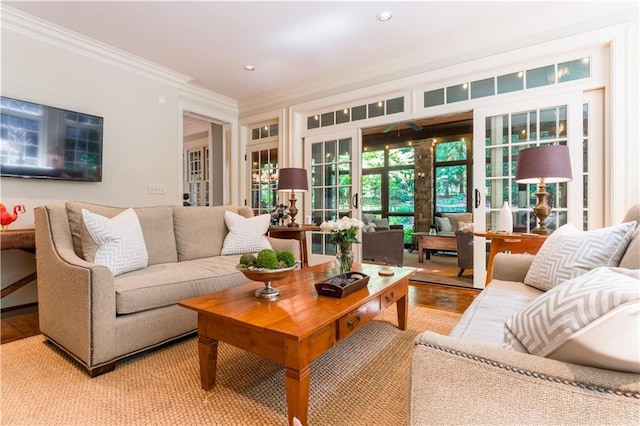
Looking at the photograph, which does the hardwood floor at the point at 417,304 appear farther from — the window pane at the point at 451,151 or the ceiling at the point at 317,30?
the window pane at the point at 451,151

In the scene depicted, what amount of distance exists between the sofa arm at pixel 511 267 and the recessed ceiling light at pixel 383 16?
2361 mm

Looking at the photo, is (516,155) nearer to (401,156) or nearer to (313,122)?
(313,122)

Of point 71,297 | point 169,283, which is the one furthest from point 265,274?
point 71,297

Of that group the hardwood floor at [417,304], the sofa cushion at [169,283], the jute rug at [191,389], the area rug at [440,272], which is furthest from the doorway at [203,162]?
the jute rug at [191,389]

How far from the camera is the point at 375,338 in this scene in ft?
7.02

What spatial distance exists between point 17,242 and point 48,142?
1121mm

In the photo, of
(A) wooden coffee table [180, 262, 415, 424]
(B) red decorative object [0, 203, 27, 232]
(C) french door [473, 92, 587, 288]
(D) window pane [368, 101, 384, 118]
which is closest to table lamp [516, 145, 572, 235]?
(C) french door [473, 92, 587, 288]

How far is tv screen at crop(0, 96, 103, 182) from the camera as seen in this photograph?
2.88m

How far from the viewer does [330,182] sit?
15.3ft

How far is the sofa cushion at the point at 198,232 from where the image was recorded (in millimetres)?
2797

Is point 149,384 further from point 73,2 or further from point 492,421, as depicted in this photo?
point 73,2

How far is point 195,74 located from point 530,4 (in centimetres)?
386

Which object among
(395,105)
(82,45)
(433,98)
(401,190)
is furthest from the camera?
(401,190)

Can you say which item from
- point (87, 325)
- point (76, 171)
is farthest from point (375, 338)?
point (76, 171)
